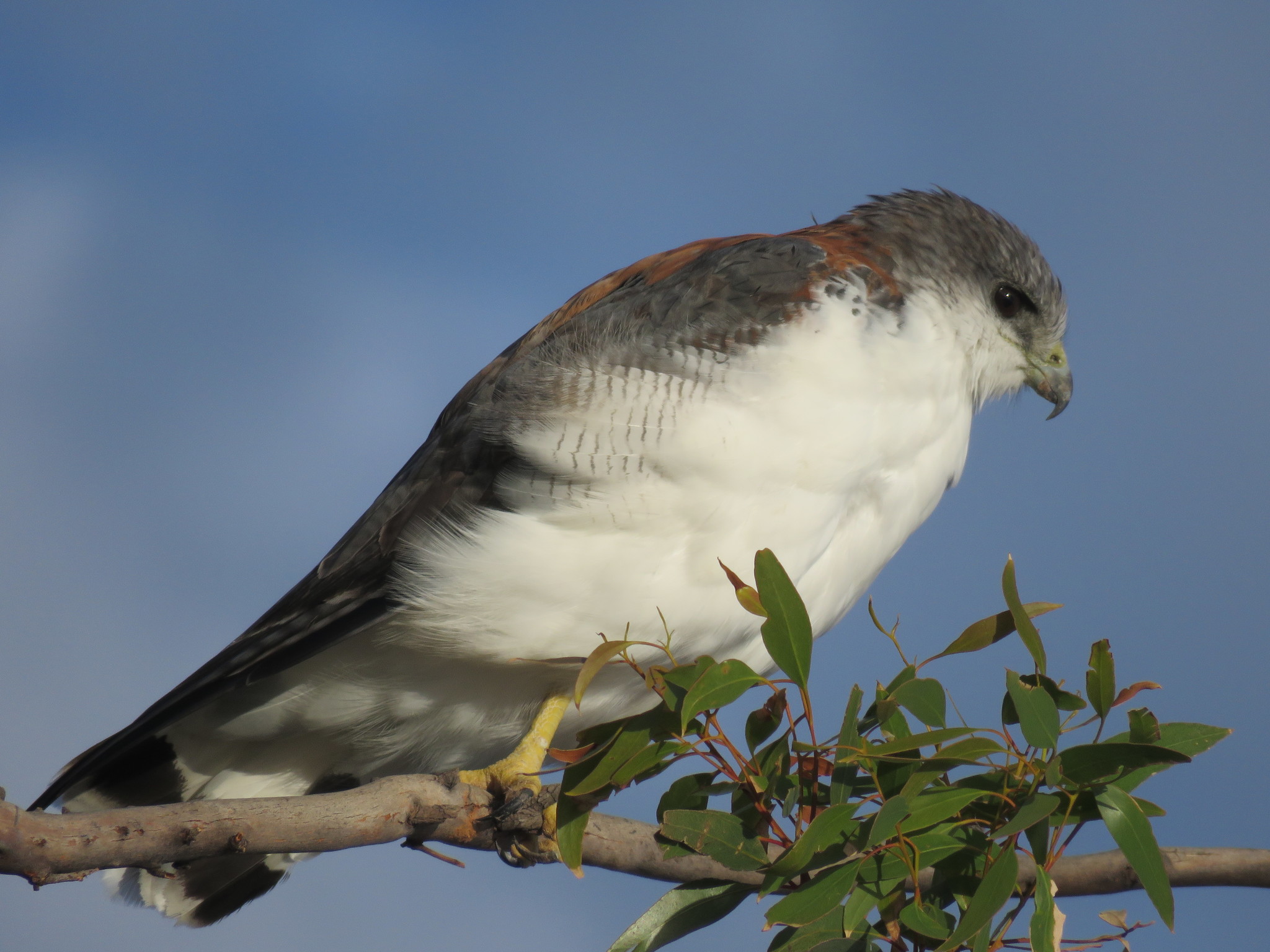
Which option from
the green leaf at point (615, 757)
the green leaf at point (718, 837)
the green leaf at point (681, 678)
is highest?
the green leaf at point (681, 678)

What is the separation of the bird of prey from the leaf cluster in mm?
496

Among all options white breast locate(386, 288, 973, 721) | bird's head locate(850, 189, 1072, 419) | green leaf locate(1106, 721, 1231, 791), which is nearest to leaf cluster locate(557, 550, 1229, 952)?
green leaf locate(1106, 721, 1231, 791)

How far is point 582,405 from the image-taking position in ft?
6.85

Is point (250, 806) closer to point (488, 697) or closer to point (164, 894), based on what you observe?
point (488, 697)

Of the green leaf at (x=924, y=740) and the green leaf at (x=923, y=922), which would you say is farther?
the green leaf at (x=923, y=922)

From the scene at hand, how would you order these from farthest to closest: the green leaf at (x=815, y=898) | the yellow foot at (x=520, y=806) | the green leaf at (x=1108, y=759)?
the yellow foot at (x=520, y=806) → the green leaf at (x=815, y=898) → the green leaf at (x=1108, y=759)

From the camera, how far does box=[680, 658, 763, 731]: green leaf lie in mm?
1496

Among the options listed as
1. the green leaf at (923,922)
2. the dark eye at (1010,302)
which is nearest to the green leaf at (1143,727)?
the green leaf at (923,922)

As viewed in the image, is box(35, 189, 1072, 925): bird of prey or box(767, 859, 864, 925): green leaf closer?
box(767, 859, 864, 925): green leaf

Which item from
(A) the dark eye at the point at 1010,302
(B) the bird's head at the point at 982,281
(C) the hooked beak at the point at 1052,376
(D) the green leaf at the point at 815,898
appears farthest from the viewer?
(C) the hooked beak at the point at 1052,376

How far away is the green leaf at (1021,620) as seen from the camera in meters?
1.46

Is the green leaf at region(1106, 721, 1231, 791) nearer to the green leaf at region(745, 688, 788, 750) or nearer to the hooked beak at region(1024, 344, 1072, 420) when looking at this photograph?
the green leaf at region(745, 688, 788, 750)

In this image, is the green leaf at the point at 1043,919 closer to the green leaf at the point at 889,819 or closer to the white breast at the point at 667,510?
the green leaf at the point at 889,819

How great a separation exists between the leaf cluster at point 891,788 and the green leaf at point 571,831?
94 mm
